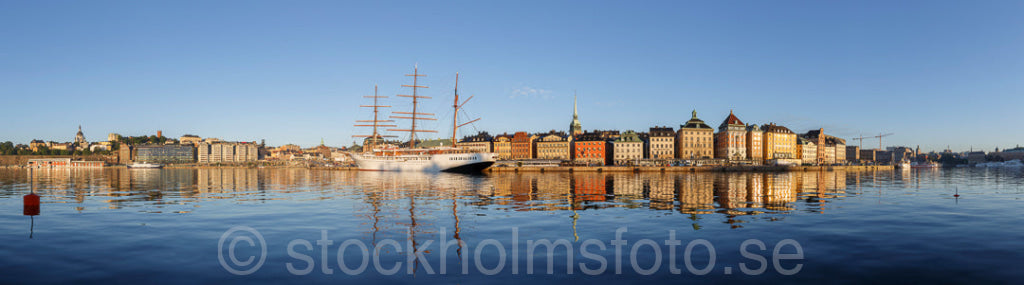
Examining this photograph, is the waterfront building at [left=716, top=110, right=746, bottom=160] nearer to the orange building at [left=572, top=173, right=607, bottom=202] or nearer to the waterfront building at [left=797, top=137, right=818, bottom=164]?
the waterfront building at [left=797, top=137, right=818, bottom=164]

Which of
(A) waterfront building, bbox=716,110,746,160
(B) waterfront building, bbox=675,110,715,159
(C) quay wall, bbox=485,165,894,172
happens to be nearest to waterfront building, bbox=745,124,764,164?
(A) waterfront building, bbox=716,110,746,160

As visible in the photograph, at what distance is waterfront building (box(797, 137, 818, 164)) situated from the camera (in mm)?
189525

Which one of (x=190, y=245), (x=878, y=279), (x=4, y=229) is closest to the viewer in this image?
(x=878, y=279)

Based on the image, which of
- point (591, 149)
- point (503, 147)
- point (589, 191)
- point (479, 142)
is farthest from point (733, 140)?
point (589, 191)

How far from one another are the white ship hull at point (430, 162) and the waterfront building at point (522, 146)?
57245 millimetres

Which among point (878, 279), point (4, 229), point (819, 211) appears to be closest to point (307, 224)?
point (4, 229)

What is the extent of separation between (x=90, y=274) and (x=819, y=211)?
105ft

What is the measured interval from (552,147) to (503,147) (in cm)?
1823

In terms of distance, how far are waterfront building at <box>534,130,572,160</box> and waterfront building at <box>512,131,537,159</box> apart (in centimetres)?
202

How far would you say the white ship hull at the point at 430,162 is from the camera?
119 meters

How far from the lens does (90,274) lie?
13898mm

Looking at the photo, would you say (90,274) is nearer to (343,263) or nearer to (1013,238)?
(343,263)

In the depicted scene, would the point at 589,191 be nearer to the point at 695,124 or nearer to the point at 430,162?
the point at 430,162

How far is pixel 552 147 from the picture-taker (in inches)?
7032
